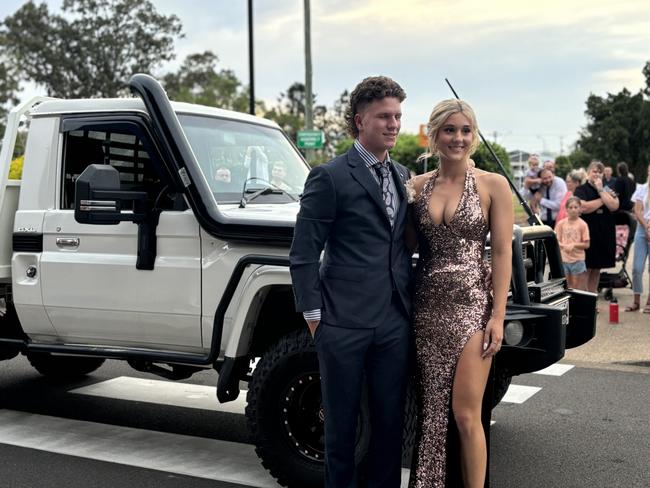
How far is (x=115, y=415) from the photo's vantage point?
6.50 meters

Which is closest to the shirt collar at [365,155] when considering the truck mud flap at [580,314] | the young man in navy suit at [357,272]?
the young man in navy suit at [357,272]

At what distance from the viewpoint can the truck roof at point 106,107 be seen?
5.25m

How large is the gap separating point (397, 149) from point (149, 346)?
33.2 meters

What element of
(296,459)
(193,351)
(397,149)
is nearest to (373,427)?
(296,459)

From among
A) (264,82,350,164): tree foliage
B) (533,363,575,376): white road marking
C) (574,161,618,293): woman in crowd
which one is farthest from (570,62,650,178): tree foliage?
(533,363,575,376): white road marking

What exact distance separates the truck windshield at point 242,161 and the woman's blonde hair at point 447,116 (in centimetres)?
177

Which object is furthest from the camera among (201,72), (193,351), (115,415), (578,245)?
(201,72)

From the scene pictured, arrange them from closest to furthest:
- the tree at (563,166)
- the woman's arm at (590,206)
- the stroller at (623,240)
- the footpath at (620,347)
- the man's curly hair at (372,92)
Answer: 1. the man's curly hair at (372,92)
2. the footpath at (620,347)
3. the woman's arm at (590,206)
4. the stroller at (623,240)
5. the tree at (563,166)

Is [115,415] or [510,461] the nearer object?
[510,461]

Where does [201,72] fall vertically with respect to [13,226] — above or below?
above

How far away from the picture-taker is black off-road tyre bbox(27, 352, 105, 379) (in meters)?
7.50

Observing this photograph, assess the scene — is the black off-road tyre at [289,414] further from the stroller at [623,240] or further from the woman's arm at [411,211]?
the stroller at [623,240]

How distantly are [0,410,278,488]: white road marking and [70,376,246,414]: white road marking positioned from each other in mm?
771

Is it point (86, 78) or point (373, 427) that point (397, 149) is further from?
point (373, 427)
